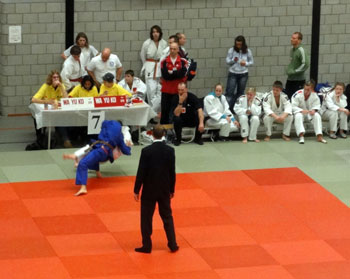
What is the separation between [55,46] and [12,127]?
2.09 metres

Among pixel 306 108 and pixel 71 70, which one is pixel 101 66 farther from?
pixel 306 108

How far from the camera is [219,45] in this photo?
816 inches

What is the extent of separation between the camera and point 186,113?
17.8 m

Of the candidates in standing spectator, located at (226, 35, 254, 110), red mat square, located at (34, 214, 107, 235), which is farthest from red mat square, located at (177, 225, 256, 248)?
standing spectator, located at (226, 35, 254, 110)

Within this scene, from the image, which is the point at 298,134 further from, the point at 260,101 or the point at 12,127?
the point at 12,127

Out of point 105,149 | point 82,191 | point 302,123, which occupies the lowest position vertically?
point 82,191

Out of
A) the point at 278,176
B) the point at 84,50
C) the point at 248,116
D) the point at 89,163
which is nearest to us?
the point at 89,163

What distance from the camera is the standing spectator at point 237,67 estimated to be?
19828mm

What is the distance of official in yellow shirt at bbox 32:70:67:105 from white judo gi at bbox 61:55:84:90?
1059 millimetres

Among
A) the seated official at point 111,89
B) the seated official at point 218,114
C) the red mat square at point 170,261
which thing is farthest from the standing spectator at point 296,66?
the red mat square at point 170,261

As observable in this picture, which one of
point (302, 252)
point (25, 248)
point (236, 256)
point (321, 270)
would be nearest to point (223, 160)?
point (302, 252)

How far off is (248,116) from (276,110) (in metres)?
0.61

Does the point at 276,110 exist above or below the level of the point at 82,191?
above

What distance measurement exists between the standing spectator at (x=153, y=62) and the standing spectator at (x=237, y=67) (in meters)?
1.57
